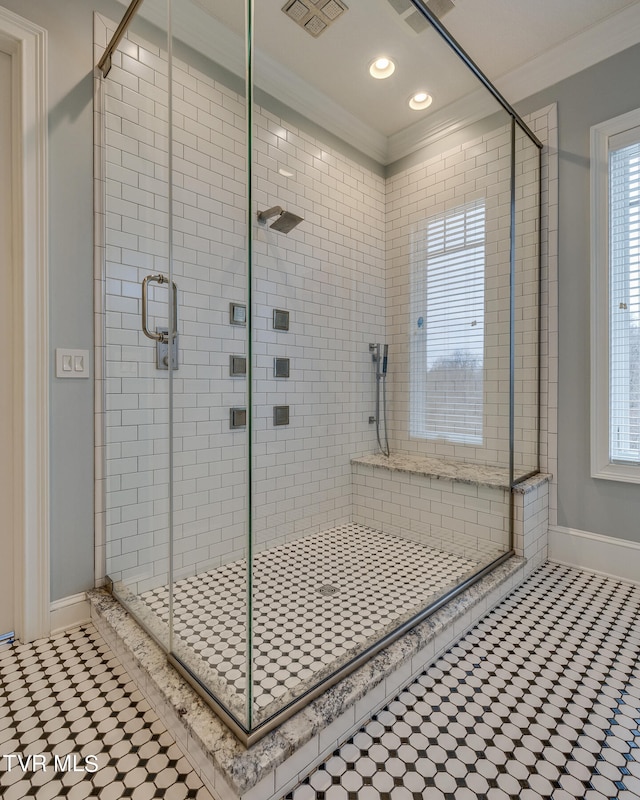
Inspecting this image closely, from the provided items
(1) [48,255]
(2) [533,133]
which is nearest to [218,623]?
(1) [48,255]

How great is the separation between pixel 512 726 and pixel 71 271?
7.21 ft

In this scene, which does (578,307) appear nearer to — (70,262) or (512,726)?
(512,726)

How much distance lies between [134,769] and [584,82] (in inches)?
136

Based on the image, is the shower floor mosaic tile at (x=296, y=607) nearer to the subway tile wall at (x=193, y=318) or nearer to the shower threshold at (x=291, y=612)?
the shower threshold at (x=291, y=612)

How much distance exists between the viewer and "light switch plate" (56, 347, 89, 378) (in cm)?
159

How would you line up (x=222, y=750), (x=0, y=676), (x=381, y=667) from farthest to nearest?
(x=0, y=676)
(x=381, y=667)
(x=222, y=750)

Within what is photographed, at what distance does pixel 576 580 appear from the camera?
2055 mm

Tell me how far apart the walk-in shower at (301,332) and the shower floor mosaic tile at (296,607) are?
1 centimetres

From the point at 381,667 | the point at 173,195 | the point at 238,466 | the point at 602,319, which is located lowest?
the point at 381,667

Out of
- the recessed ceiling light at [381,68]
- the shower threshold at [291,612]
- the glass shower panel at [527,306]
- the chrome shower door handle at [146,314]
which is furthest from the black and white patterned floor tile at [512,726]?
the recessed ceiling light at [381,68]

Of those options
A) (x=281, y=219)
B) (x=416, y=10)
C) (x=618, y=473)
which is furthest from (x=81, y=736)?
(x=416, y=10)

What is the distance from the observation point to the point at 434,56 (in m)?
2.01

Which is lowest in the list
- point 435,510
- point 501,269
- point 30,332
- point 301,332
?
point 435,510

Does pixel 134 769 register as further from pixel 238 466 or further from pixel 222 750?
pixel 238 466
